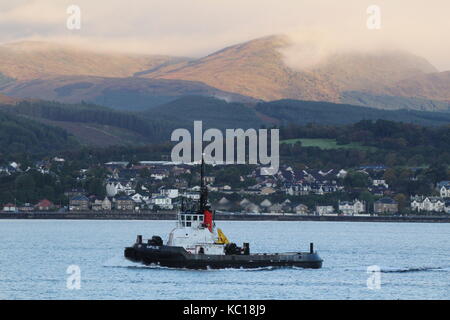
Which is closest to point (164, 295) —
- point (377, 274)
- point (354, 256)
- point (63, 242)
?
point (377, 274)

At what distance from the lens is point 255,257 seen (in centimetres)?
8912

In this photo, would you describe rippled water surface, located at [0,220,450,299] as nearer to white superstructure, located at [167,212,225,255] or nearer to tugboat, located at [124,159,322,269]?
tugboat, located at [124,159,322,269]

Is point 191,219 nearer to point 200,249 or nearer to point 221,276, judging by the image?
point 200,249

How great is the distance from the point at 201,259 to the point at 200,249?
0.93 m

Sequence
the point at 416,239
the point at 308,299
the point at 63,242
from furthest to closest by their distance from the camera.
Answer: the point at 416,239
the point at 63,242
the point at 308,299

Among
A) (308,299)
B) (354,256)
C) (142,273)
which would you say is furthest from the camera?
(354,256)

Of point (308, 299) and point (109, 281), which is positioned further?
point (109, 281)

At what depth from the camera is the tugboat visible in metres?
87.7

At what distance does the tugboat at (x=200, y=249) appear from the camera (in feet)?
288

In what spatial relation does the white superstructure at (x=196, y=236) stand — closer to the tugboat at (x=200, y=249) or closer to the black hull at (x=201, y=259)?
the tugboat at (x=200, y=249)

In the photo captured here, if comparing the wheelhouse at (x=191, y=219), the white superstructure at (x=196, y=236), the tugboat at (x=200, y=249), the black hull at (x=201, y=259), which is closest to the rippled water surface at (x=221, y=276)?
the black hull at (x=201, y=259)

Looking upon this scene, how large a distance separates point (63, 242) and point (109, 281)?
44.9 metres
